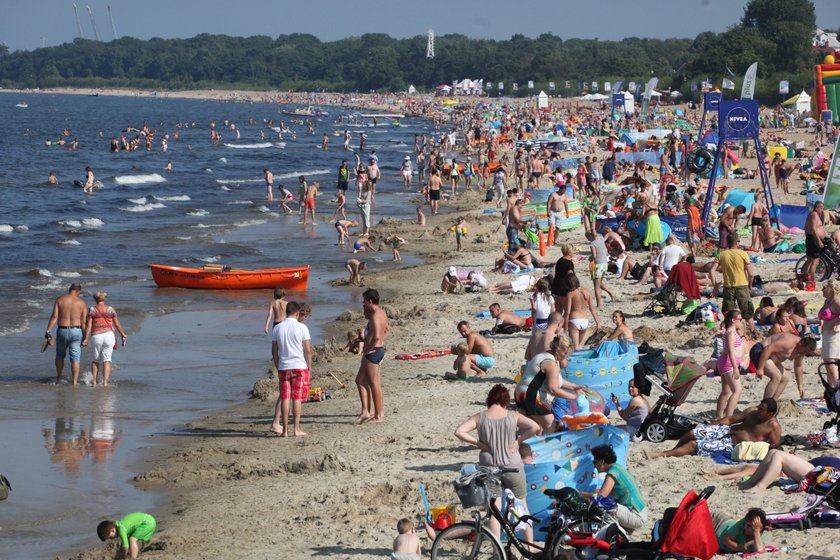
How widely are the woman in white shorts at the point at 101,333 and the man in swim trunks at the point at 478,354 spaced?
469 cm

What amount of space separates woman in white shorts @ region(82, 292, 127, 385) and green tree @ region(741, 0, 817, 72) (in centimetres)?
7538

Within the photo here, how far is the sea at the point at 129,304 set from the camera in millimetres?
11078

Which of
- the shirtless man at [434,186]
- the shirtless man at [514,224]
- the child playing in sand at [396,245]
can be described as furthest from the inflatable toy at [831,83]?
the shirtless man at [434,186]

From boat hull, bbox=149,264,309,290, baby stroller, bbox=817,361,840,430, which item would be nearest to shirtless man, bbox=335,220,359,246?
boat hull, bbox=149,264,309,290

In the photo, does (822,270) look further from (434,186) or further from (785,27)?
(785,27)

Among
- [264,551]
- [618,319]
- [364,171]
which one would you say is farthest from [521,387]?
[364,171]

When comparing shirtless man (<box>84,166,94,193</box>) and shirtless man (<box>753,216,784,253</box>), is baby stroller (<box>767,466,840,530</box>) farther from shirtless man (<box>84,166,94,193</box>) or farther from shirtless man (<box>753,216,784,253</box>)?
shirtless man (<box>84,166,94,193</box>)

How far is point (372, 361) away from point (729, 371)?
356cm

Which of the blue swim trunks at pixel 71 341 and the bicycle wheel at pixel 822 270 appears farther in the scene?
the bicycle wheel at pixel 822 270

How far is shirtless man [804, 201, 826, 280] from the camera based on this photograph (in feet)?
54.9

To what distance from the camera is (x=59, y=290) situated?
75.5ft

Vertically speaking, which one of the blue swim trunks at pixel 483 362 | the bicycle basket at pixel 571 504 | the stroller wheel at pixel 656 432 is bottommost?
the blue swim trunks at pixel 483 362

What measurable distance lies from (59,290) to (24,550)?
14453 mm

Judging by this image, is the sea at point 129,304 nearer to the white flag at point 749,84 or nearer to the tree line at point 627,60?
the white flag at point 749,84
